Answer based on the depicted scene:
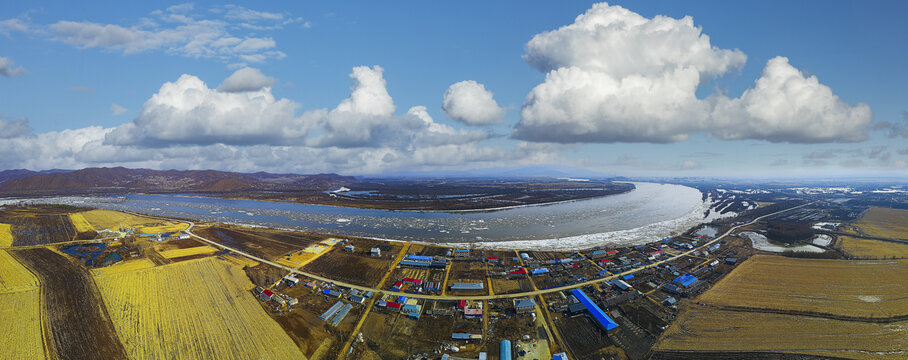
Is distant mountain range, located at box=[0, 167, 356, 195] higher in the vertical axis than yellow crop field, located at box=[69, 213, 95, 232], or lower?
higher

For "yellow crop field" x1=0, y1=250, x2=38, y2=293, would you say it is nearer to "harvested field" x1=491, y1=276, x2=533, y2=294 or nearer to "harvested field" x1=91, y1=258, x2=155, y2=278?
"harvested field" x1=91, y1=258, x2=155, y2=278

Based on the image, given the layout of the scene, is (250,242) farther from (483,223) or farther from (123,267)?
(483,223)

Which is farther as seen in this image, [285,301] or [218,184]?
[218,184]

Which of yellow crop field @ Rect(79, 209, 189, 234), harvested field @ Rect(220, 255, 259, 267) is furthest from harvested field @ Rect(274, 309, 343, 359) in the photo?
yellow crop field @ Rect(79, 209, 189, 234)

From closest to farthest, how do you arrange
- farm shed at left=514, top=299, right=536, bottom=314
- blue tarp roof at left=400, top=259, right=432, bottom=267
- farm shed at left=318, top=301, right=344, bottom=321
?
farm shed at left=318, top=301, right=344, bottom=321, farm shed at left=514, top=299, right=536, bottom=314, blue tarp roof at left=400, top=259, right=432, bottom=267

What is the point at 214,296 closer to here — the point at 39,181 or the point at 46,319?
the point at 46,319

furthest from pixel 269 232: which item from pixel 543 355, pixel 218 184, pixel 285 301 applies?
pixel 218 184
